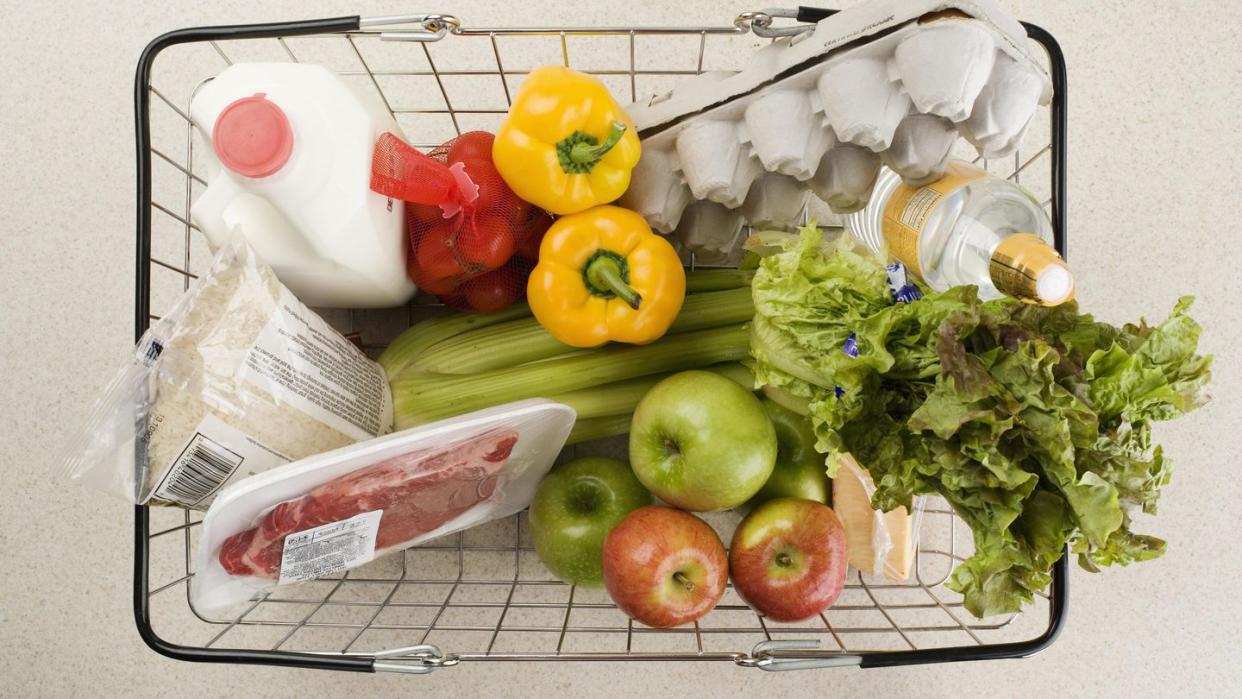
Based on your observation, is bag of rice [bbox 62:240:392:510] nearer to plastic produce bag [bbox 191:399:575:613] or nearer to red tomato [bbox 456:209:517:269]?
plastic produce bag [bbox 191:399:575:613]

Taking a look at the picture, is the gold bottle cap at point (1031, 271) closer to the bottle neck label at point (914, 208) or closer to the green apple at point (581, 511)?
the bottle neck label at point (914, 208)

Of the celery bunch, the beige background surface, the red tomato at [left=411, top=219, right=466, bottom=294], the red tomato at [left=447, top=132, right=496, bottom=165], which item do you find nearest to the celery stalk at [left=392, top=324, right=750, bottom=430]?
the celery bunch

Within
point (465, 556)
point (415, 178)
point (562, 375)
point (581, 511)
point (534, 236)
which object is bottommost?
point (465, 556)

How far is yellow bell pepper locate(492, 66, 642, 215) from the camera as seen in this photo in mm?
658

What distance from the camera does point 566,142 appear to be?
66 cm

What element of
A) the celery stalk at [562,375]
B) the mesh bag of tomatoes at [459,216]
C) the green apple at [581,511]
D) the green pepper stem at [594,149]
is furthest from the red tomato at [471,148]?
the green apple at [581,511]

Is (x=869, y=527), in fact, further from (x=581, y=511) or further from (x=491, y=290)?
(x=491, y=290)

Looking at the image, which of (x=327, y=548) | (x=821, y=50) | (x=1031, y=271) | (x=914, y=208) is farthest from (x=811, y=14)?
(x=327, y=548)

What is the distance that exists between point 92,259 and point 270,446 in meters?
0.47

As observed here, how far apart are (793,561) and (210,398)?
518 mm

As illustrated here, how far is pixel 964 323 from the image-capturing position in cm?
54

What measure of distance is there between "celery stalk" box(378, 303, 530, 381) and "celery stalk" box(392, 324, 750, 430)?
0.10 feet

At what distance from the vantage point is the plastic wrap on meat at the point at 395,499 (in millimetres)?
636

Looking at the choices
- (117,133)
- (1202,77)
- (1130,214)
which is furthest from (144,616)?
(1202,77)
